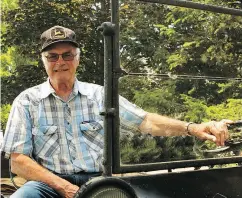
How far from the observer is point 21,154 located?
6.88 ft

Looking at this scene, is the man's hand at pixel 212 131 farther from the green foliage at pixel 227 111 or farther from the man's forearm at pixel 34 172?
the man's forearm at pixel 34 172

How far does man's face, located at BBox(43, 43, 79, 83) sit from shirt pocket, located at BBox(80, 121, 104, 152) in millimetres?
288

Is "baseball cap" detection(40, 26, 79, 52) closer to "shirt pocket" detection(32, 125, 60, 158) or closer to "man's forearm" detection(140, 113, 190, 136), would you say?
"shirt pocket" detection(32, 125, 60, 158)

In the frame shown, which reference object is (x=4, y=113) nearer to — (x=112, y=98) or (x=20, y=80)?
(x=20, y=80)

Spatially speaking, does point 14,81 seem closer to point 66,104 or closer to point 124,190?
point 66,104

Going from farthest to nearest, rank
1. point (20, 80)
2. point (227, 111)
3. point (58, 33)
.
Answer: point (20, 80) → point (58, 33) → point (227, 111)

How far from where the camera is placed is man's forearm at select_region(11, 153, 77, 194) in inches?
78.6

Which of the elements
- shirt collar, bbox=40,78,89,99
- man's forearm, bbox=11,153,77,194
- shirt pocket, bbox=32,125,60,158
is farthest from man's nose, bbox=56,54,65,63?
man's forearm, bbox=11,153,77,194

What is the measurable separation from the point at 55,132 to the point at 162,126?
578 millimetres

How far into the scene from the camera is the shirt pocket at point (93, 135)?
221cm

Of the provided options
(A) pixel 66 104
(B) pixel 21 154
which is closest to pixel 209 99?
(A) pixel 66 104

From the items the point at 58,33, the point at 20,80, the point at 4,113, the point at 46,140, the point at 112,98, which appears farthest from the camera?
the point at 20,80

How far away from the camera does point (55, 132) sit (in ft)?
7.07

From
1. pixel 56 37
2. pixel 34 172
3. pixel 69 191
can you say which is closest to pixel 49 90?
pixel 56 37
